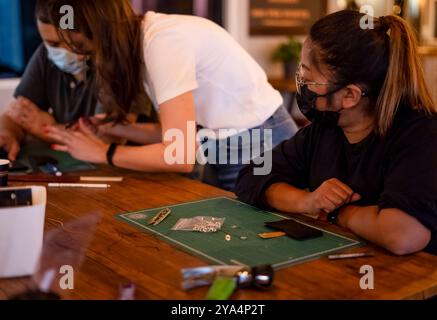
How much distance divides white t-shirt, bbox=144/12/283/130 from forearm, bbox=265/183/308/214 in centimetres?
44

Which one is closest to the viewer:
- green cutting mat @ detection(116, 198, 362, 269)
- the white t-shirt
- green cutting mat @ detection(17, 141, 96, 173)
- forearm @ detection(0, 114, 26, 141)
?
green cutting mat @ detection(116, 198, 362, 269)

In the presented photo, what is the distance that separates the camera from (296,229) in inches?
53.1

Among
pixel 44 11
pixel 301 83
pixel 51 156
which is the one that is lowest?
pixel 51 156

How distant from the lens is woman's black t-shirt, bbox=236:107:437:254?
127 centimetres

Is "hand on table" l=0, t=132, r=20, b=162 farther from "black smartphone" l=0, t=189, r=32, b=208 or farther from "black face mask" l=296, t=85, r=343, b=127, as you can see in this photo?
"black face mask" l=296, t=85, r=343, b=127

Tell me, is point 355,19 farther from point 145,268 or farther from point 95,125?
point 95,125

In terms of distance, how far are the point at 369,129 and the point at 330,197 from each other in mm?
216

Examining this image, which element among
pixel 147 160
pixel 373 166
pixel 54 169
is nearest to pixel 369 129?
pixel 373 166

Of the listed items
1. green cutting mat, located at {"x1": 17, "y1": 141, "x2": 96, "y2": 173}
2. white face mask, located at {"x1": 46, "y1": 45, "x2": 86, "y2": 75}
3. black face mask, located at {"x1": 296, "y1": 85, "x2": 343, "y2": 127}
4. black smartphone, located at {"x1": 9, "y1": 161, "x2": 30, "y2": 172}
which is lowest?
green cutting mat, located at {"x1": 17, "y1": 141, "x2": 96, "y2": 173}

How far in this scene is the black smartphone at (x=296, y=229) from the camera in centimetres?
131

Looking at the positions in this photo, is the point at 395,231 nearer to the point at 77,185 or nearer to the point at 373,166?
the point at 373,166

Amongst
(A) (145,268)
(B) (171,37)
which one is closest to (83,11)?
(B) (171,37)

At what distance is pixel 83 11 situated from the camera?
1785mm

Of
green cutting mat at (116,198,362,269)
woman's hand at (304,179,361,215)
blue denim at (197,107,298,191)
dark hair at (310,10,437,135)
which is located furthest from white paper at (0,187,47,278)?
blue denim at (197,107,298,191)
